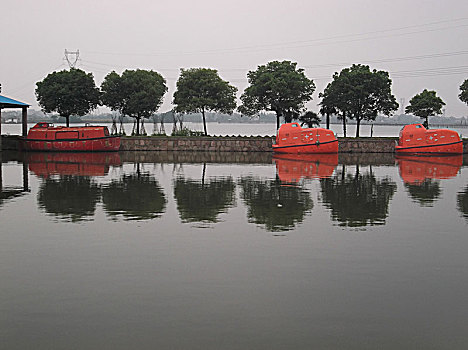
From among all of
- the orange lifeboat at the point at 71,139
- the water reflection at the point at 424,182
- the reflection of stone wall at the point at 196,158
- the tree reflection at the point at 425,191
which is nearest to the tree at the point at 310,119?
the reflection of stone wall at the point at 196,158

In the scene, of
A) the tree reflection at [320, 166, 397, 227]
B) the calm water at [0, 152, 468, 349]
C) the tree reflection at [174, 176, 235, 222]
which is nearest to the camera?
the calm water at [0, 152, 468, 349]

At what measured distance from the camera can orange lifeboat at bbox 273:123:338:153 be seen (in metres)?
38.6

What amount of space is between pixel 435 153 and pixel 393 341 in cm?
3652

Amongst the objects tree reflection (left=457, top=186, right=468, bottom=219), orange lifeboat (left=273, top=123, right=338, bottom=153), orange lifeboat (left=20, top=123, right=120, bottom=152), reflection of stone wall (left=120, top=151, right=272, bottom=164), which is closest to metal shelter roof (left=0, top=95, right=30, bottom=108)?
orange lifeboat (left=20, top=123, right=120, bottom=152)

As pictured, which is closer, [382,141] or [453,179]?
[453,179]

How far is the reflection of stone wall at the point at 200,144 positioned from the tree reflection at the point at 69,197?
23283 mm

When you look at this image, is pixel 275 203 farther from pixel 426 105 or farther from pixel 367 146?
pixel 426 105

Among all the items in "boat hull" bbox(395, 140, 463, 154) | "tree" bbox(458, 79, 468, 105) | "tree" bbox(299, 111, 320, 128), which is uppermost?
"tree" bbox(458, 79, 468, 105)

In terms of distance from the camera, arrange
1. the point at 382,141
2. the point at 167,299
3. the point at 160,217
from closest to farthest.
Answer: the point at 167,299 → the point at 160,217 → the point at 382,141

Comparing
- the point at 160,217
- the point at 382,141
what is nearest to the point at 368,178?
the point at 160,217

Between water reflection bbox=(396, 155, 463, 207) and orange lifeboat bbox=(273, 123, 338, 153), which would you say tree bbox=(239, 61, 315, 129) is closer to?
orange lifeboat bbox=(273, 123, 338, 153)

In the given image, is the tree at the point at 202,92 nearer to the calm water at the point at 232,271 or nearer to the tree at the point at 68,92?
the tree at the point at 68,92

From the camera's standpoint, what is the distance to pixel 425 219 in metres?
12.1

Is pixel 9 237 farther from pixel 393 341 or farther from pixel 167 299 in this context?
pixel 393 341
